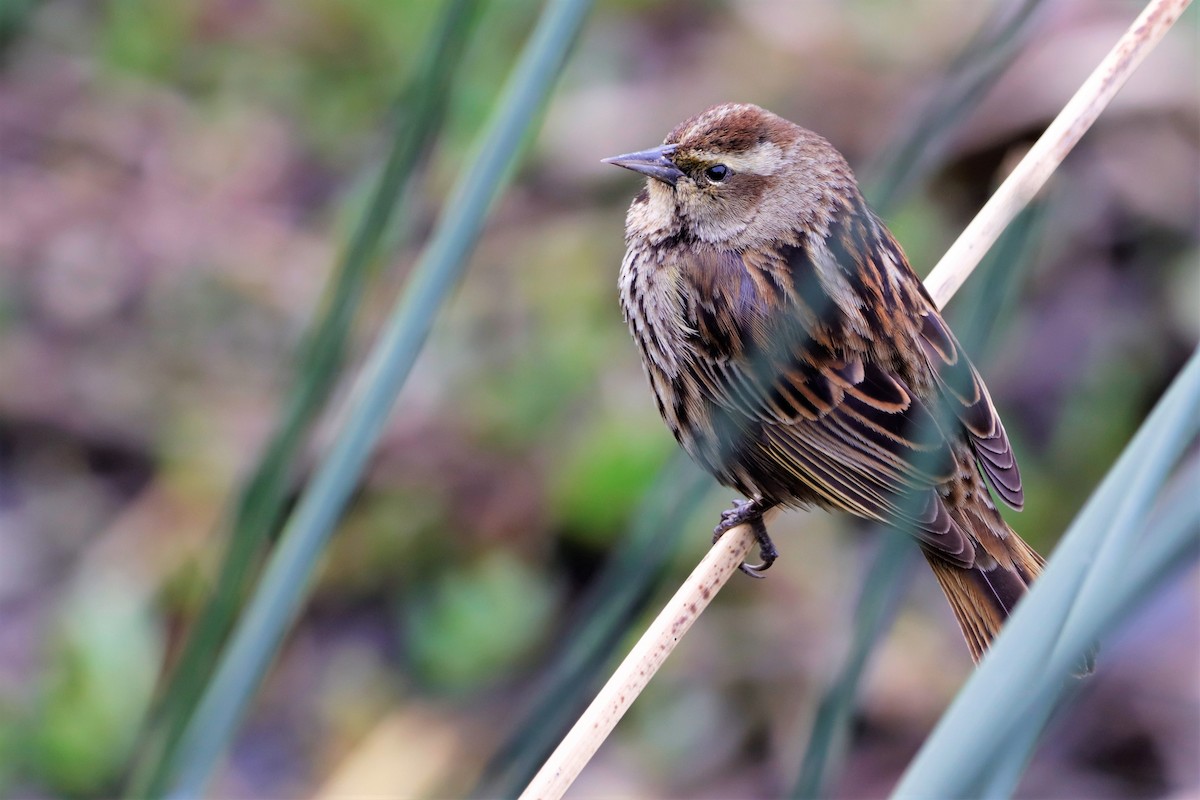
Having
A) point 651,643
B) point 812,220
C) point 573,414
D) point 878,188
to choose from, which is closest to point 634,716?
point 573,414

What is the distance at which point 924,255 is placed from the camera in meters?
4.20

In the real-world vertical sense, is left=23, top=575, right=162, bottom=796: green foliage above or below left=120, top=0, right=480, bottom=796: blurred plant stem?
below

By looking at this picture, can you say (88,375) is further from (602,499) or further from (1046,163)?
(1046,163)

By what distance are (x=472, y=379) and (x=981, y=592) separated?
2.10m

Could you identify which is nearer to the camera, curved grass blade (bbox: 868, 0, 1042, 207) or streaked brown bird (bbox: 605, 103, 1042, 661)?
curved grass blade (bbox: 868, 0, 1042, 207)

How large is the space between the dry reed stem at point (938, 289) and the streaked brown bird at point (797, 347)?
20 cm

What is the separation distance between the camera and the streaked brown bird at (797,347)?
2.64 meters

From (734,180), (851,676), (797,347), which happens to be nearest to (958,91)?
(851,676)

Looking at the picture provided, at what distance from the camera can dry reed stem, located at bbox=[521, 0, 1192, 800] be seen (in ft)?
6.00

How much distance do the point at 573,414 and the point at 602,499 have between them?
1.21 ft

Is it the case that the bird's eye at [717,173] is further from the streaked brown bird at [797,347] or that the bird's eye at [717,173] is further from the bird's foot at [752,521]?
the bird's foot at [752,521]

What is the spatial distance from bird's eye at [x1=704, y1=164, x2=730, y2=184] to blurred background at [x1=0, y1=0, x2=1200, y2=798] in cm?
63

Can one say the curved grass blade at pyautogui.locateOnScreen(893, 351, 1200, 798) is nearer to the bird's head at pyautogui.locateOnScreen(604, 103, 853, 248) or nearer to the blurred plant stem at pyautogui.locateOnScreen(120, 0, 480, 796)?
the blurred plant stem at pyautogui.locateOnScreen(120, 0, 480, 796)

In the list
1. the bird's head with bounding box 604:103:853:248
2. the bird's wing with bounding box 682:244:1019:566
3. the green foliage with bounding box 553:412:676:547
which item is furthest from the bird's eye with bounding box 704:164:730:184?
the green foliage with bounding box 553:412:676:547
